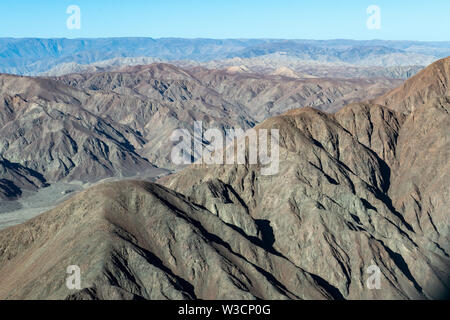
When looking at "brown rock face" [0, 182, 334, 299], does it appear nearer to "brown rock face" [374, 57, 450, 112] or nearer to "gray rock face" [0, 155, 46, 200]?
"gray rock face" [0, 155, 46, 200]

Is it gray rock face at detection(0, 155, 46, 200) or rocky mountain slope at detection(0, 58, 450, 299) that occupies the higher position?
rocky mountain slope at detection(0, 58, 450, 299)

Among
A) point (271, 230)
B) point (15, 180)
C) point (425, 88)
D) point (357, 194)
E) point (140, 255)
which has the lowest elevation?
point (15, 180)

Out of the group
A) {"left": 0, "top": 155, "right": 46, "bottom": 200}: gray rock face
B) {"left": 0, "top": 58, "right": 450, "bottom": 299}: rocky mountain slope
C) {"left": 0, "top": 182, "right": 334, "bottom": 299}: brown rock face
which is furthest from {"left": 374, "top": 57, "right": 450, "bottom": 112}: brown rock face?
{"left": 0, "top": 155, "right": 46, "bottom": 200}: gray rock face

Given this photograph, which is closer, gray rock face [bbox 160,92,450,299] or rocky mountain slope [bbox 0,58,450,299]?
rocky mountain slope [bbox 0,58,450,299]

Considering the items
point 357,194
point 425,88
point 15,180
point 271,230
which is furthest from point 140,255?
point 15,180

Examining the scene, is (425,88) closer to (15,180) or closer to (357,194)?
(357,194)

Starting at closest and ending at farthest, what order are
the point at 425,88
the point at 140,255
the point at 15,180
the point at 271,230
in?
the point at 140,255 → the point at 271,230 → the point at 425,88 → the point at 15,180

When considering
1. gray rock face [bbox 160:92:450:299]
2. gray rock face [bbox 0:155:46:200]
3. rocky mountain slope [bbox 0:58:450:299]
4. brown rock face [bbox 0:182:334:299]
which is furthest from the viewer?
gray rock face [bbox 0:155:46:200]

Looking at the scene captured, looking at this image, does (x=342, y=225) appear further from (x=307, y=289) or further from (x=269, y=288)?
(x=269, y=288)
